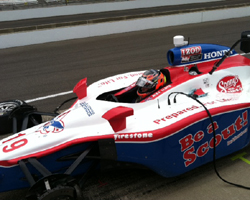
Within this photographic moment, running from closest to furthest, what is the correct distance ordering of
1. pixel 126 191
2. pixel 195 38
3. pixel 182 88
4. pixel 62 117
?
pixel 126 191, pixel 62 117, pixel 182 88, pixel 195 38

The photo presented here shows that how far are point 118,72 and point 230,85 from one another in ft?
14.5

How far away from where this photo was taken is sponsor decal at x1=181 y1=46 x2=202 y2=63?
458 cm

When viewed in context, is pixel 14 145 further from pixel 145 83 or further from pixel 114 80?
pixel 114 80

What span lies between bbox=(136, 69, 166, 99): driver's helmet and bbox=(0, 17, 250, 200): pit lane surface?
1.14 meters

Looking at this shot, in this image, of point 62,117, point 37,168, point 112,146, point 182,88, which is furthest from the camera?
point 182,88

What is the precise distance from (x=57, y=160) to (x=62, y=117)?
0.63 meters

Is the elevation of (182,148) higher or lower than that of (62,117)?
lower

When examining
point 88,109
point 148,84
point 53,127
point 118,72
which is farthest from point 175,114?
point 118,72

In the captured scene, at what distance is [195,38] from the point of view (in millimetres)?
12234

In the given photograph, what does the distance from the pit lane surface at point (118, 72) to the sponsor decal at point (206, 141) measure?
1.13 feet

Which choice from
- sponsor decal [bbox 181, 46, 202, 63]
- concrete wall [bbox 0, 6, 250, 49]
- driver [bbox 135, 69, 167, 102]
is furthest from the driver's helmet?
concrete wall [bbox 0, 6, 250, 49]

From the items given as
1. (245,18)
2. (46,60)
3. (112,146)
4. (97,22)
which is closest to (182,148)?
(112,146)

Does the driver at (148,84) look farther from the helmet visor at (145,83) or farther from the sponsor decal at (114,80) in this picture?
the sponsor decal at (114,80)

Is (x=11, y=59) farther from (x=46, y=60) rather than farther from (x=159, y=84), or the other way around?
(x=159, y=84)
